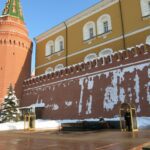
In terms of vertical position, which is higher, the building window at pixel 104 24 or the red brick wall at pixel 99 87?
the building window at pixel 104 24

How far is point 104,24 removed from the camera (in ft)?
68.7

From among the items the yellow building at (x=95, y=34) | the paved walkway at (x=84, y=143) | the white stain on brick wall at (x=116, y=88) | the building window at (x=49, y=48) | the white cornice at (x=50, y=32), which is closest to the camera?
the paved walkway at (x=84, y=143)

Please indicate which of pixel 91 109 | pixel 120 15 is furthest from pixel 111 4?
pixel 91 109

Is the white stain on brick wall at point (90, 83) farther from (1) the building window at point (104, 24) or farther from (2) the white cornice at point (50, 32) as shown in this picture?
(2) the white cornice at point (50, 32)

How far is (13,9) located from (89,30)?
9413mm

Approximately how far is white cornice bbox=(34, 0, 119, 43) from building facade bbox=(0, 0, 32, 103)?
205 cm

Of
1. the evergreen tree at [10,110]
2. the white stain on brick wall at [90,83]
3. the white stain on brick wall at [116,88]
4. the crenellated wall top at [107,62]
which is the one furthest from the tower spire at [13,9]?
the white stain on brick wall at [116,88]

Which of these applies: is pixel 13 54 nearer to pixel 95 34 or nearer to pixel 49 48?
pixel 49 48

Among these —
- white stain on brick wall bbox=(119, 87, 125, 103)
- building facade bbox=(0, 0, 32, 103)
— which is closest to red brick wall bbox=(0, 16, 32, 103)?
building facade bbox=(0, 0, 32, 103)

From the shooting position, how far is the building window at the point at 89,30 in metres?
21.7

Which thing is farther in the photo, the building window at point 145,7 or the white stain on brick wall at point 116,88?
the building window at point 145,7

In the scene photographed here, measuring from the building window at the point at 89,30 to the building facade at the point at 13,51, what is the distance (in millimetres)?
6626

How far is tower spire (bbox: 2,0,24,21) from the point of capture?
25.7 m

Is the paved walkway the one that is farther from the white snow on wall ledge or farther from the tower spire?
the tower spire
